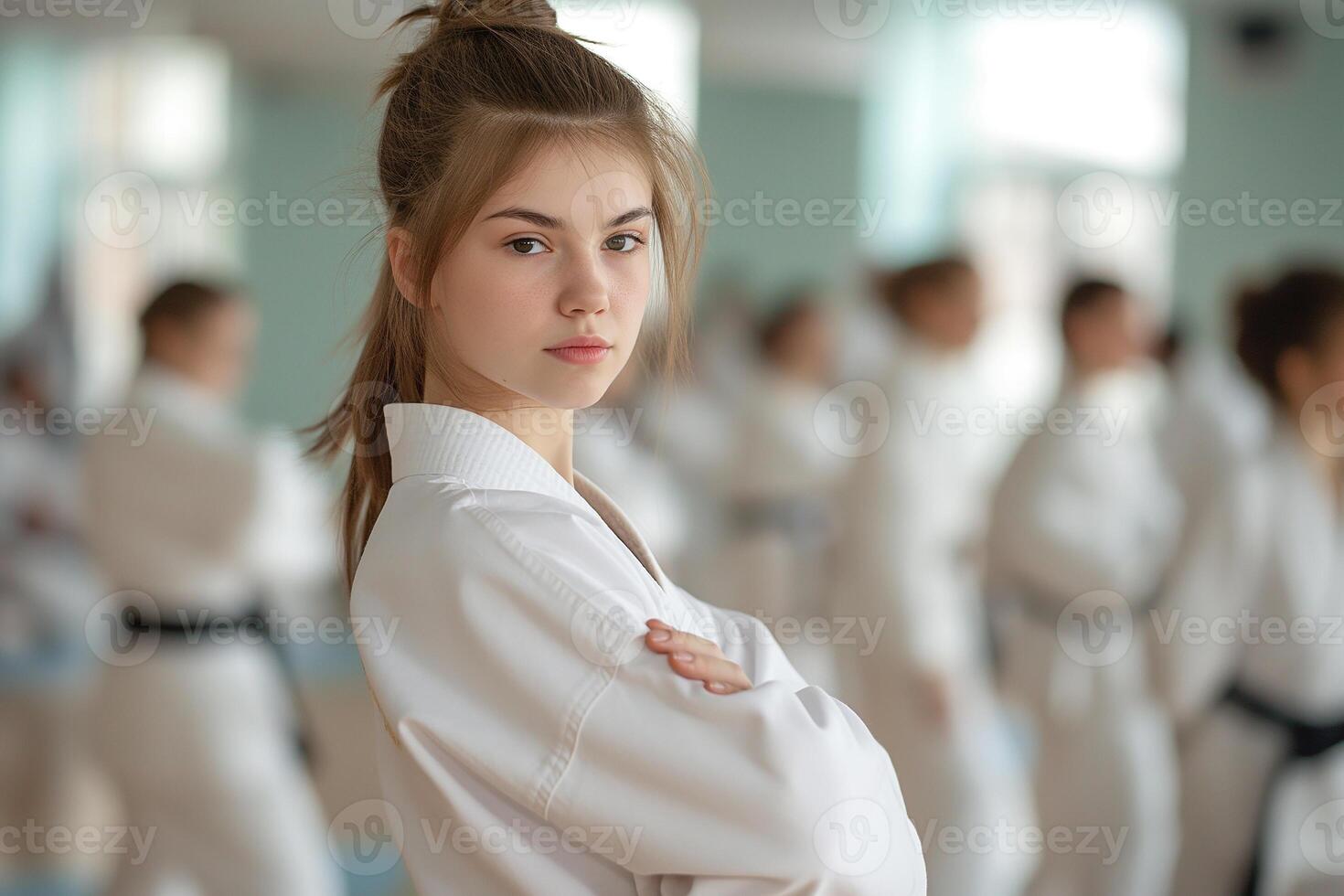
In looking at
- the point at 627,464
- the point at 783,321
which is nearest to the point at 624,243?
the point at 627,464

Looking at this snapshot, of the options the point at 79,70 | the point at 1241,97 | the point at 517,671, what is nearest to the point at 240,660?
the point at 517,671

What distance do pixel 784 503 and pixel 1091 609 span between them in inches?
56.6

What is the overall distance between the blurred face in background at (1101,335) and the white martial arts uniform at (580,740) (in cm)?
271

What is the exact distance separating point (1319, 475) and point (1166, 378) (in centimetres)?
196

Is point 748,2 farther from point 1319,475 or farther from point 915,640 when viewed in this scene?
point 1319,475

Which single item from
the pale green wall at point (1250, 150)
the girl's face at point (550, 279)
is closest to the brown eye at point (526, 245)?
the girl's face at point (550, 279)

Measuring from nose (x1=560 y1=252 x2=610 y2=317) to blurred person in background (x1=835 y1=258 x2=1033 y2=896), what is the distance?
2546 mm

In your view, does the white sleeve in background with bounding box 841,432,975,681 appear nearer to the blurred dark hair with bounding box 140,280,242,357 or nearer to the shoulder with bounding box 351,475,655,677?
the blurred dark hair with bounding box 140,280,242,357

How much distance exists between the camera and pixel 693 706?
3.02ft

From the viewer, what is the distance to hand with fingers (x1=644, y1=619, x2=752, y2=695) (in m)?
0.93

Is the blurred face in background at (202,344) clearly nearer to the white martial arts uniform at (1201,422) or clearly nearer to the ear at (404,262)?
the ear at (404,262)

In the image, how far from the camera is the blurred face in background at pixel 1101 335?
11.4 ft

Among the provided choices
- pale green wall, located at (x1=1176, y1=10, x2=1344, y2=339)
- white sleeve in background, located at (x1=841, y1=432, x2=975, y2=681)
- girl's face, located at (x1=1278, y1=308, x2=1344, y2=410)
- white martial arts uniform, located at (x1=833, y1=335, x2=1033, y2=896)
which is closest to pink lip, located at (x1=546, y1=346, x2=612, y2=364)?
girl's face, located at (x1=1278, y1=308, x2=1344, y2=410)

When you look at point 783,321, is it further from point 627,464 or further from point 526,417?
point 526,417
